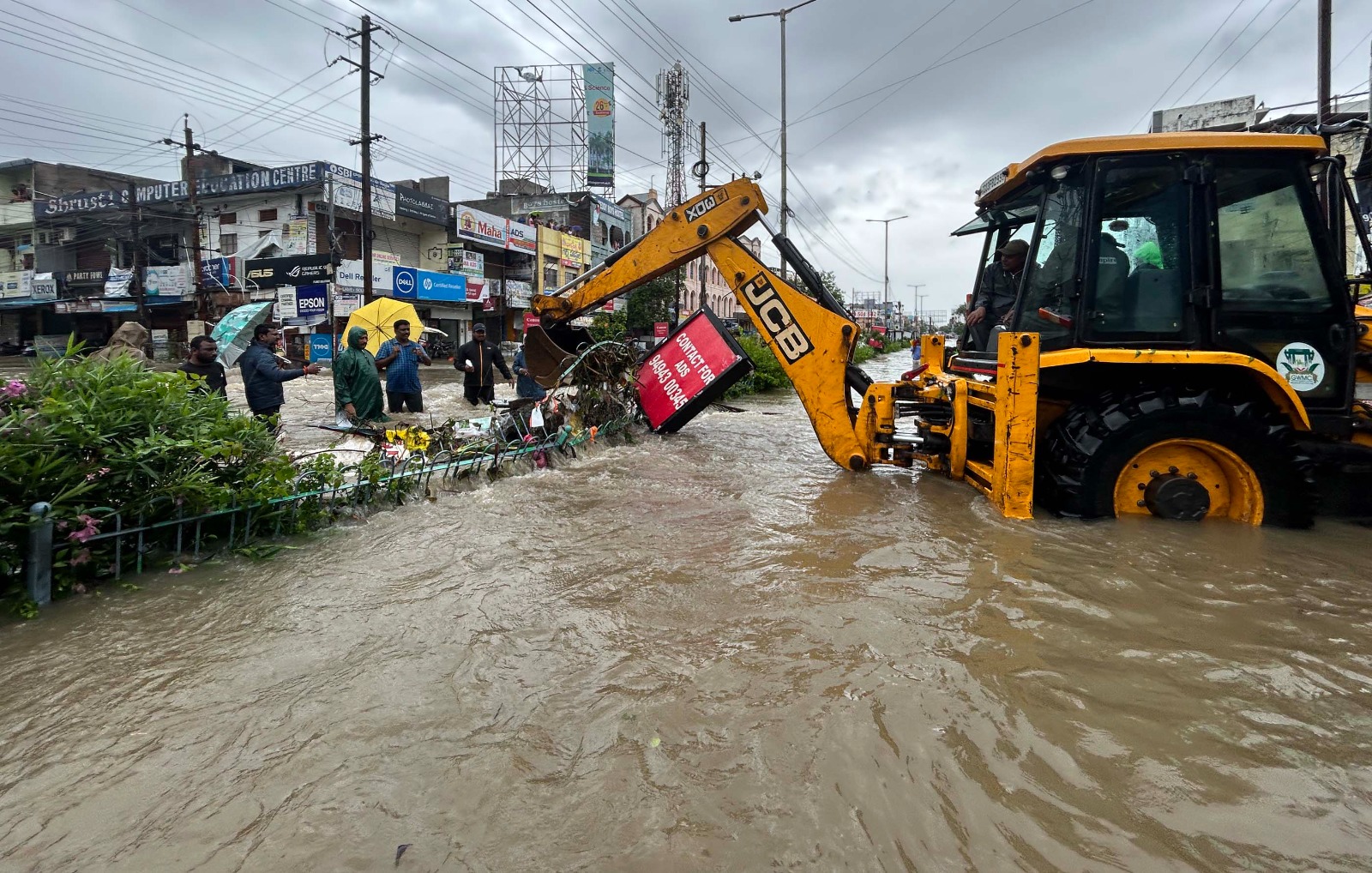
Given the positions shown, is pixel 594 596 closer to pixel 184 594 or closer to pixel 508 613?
pixel 508 613

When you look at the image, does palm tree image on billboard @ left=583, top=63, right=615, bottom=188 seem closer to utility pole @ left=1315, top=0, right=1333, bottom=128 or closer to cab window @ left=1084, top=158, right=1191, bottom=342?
utility pole @ left=1315, top=0, right=1333, bottom=128

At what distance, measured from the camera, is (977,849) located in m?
1.82

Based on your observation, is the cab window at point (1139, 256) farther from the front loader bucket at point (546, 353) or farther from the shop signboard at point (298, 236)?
the shop signboard at point (298, 236)

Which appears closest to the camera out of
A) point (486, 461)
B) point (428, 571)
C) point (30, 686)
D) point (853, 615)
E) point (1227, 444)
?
point (30, 686)

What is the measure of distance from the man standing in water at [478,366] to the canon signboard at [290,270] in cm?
1487

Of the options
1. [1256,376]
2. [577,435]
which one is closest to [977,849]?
[1256,376]

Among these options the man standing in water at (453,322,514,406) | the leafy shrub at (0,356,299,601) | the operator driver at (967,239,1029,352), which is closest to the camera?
the leafy shrub at (0,356,299,601)

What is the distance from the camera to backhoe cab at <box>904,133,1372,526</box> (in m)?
4.41

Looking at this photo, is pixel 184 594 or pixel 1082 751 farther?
pixel 184 594

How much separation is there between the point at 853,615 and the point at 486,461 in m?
3.94

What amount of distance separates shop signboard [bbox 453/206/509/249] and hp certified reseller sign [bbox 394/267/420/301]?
13.0 ft

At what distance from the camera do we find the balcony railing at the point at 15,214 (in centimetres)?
2956

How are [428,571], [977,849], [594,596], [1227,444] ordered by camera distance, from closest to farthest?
[977,849] < [594,596] < [428,571] < [1227,444]

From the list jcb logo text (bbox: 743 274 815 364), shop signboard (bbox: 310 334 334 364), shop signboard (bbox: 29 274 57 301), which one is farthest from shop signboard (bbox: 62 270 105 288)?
jcb logo text (bbox: 743 274 815 364)
